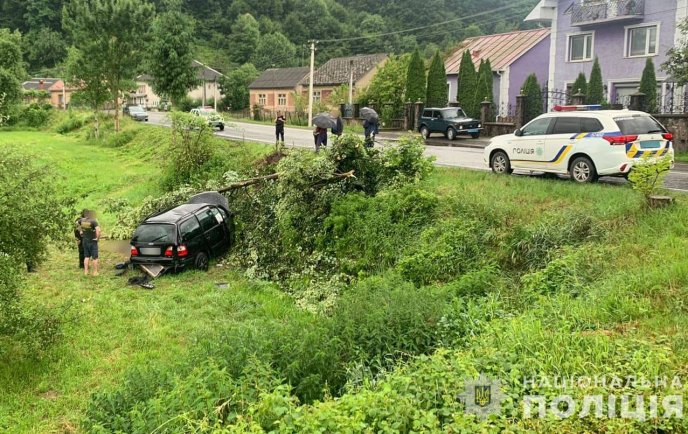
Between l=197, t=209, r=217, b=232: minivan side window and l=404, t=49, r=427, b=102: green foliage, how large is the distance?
26.1m

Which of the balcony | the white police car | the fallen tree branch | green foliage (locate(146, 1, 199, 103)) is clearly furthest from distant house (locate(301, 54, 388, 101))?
the white police car

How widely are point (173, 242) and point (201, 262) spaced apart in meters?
1.05

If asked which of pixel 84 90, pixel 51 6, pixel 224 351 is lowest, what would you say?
pixel 224 351

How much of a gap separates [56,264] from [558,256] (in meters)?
13.0

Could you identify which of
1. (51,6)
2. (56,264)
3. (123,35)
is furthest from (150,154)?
(51,6)

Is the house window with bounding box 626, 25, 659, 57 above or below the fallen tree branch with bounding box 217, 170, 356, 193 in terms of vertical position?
above

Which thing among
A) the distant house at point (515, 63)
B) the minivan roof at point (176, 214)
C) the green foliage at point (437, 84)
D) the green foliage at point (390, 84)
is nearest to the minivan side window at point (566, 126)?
the minivan roof at point (176, 214)

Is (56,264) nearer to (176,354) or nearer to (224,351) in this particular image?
(176,354)

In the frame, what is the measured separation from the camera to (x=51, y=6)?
292 ft

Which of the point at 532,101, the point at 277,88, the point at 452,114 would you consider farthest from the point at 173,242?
the point at 277,88

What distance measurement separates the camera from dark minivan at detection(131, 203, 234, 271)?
14453mm

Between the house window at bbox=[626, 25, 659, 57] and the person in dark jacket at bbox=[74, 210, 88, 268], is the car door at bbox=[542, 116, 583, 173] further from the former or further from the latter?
the house window at bbox=[626, 25, 659, 57]

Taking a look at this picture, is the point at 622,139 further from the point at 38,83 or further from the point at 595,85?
the point at 38,83

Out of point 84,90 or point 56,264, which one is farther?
point 84,90
